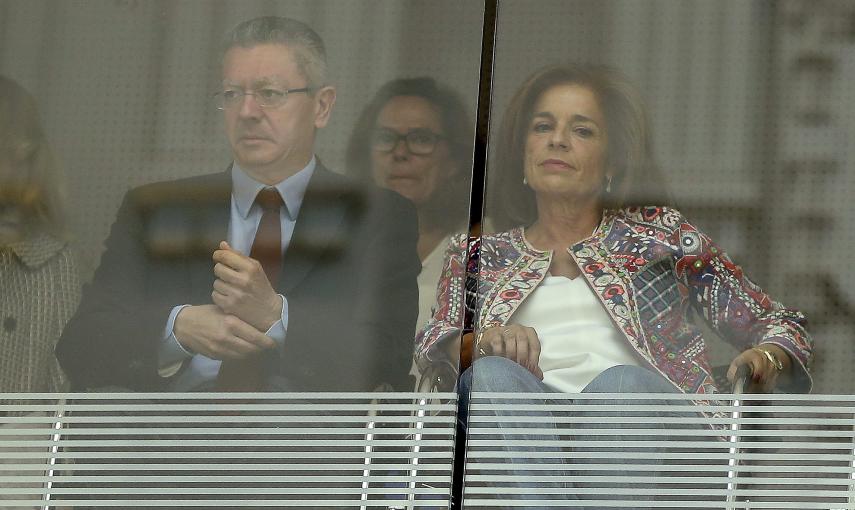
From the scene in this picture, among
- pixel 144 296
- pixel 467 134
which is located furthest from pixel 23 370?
pixel 467 134

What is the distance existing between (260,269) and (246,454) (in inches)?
16.3

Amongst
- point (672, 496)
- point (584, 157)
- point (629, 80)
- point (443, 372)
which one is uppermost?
point (629, 80)

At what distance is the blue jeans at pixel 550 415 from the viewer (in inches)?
103

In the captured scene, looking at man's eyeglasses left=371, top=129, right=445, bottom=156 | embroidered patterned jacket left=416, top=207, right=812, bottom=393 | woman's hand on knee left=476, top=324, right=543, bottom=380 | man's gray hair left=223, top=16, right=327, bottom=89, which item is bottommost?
woman's hand on knee left=476, top=324, right=543, bottom=380

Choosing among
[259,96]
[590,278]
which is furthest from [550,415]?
[259,96]

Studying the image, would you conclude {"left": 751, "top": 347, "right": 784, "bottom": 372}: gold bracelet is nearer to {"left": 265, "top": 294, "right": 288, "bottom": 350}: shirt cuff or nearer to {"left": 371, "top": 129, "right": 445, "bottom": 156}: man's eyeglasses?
{"left": 371, "top": 129, "right": 445, "bottom": 156}: man's eyeglasses

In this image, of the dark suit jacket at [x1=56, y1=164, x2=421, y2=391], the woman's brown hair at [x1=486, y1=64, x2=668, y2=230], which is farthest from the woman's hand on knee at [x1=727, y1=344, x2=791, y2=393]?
the dark suit jacket at [x1=56, y1=164, x2=421, y2=391]

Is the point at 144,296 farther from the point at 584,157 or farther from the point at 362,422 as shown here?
the point at 584,157

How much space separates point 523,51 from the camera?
2.72 meters

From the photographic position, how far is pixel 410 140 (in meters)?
2.71

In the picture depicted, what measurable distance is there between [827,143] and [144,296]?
1556mm

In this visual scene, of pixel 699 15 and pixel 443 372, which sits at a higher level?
pixel 699 15

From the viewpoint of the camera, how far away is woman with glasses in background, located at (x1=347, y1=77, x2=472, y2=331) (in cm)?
269

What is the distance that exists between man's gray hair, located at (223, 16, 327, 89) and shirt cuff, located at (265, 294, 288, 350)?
1.66 feet
